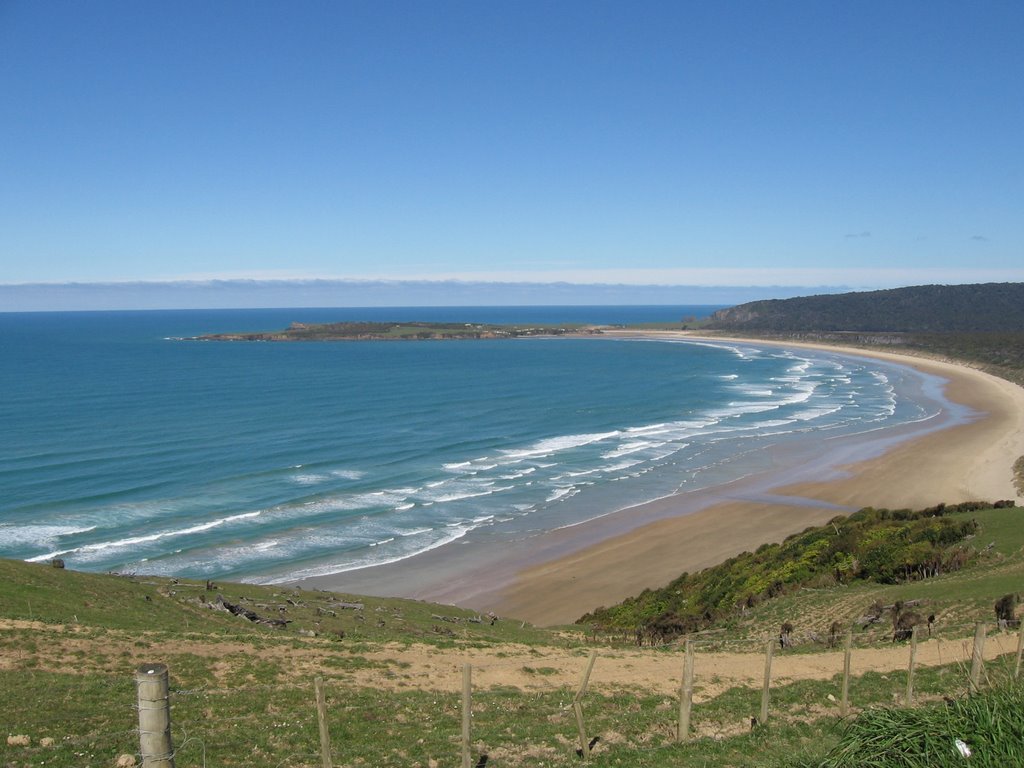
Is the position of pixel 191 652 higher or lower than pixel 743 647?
higher

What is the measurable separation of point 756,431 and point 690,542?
2864 cm

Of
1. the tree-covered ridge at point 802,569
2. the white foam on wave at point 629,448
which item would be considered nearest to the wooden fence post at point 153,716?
the tree-covered ridge at point 802,569

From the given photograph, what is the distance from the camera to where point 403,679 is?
47.6ft

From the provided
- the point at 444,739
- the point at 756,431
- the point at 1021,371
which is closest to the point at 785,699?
the point at 444,739

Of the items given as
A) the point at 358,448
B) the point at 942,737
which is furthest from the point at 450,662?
the point at 358,448

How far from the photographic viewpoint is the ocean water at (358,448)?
35594mm

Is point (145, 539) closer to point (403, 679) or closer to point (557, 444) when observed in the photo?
point (403, 679)

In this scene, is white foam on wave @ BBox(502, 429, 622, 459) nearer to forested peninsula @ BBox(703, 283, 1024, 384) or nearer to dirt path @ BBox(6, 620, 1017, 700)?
dirt path @ BBox(6, 620, 1017, 700)

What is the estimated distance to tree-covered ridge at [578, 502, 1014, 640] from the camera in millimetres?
23656

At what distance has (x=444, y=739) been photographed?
422 inches

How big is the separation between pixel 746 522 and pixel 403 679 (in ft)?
92.4

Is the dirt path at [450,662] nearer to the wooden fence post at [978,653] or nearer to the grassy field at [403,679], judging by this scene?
the grassy field at [403,679]

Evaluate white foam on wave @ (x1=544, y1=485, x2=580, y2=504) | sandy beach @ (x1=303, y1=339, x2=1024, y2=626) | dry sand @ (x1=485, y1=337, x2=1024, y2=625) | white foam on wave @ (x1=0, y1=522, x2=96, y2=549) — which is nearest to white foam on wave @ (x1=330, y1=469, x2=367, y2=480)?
white foam on wave @ (x1=544, y1=485, x2=580, y2=504)

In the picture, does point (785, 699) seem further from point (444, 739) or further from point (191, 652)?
point (191, 652)
